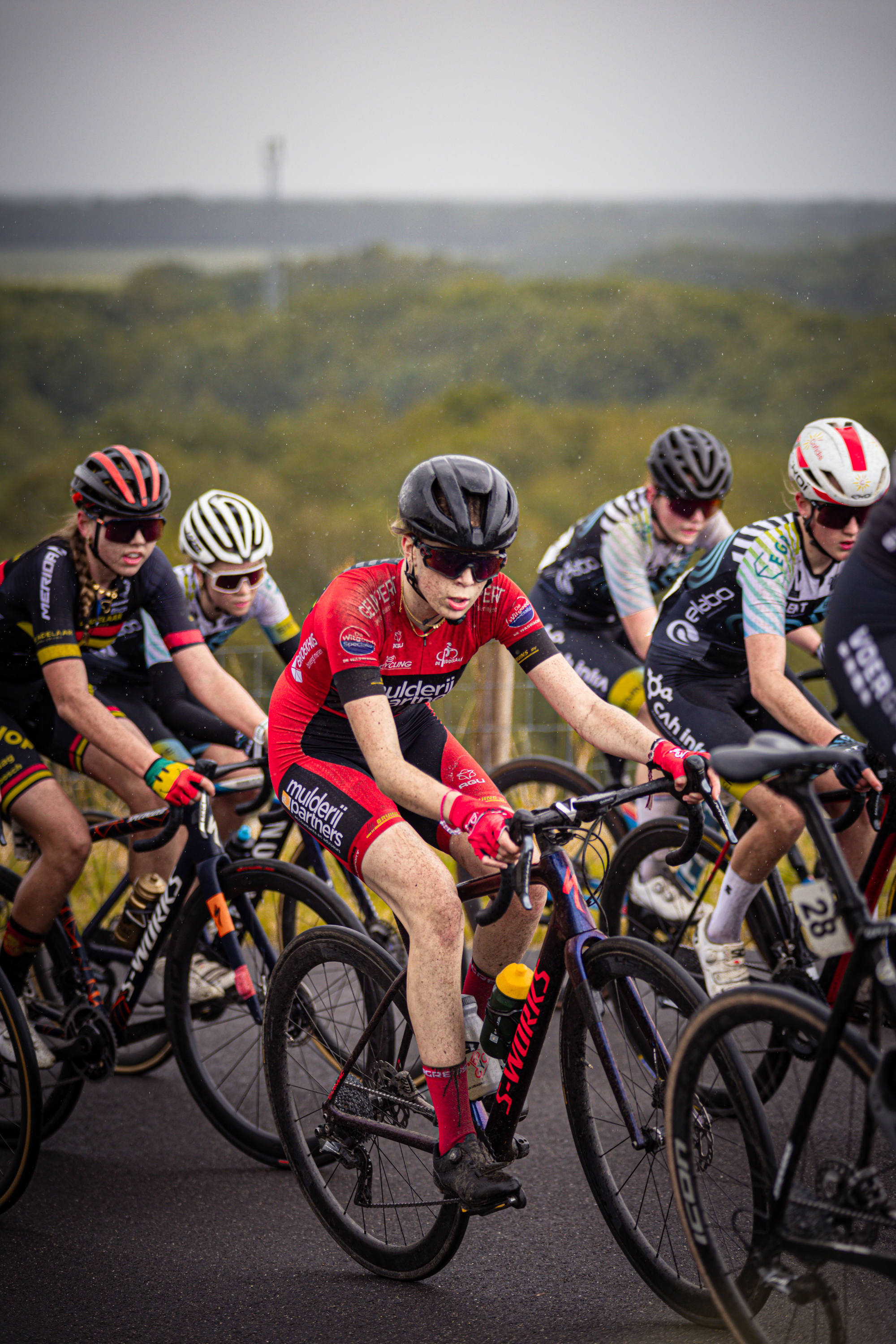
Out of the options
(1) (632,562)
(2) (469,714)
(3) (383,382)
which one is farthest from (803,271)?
(1) (632,562)

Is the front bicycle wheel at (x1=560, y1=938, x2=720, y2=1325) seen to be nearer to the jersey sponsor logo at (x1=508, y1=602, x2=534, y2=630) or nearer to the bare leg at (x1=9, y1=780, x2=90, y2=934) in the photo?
the jersey sponsor logo at (x1=508, y1=602, x2=534, y2=630)

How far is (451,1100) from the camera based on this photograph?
2795 millimetres

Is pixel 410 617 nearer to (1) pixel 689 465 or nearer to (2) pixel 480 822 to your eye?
(2) pixel 480 822

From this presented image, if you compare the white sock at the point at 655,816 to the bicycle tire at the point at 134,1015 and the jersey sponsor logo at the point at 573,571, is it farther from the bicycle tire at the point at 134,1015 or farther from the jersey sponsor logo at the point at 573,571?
the bicycle tire at the point at 134,1015

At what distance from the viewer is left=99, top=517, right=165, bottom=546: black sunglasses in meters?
3.96

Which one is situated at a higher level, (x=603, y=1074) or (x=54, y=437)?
(x=54, y=437)

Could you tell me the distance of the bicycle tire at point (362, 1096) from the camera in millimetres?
3027

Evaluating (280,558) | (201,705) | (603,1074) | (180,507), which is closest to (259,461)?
(180,507)

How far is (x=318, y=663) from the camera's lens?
3.21 meters

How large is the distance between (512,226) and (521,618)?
31.8m

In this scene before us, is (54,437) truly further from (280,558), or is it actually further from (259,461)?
(280,558)

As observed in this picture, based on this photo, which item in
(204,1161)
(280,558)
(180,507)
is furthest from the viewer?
(180,507)

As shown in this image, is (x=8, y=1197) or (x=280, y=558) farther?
(x=280, y=558)

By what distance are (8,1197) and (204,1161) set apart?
0.64 meters
